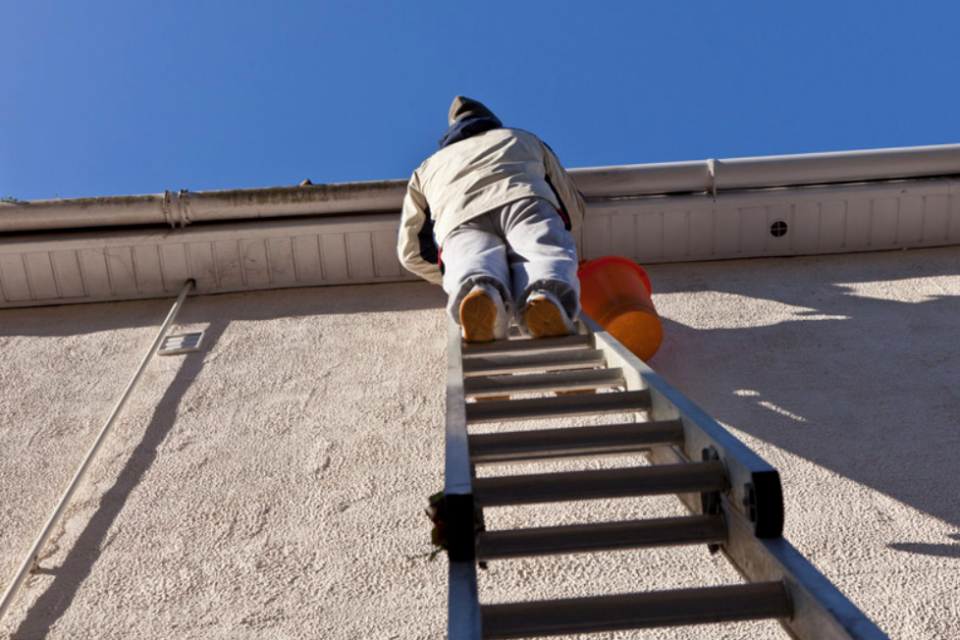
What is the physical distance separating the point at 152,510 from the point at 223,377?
0.94 m

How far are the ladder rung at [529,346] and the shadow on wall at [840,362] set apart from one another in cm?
75

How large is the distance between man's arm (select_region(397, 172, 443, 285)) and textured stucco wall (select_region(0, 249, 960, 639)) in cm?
37

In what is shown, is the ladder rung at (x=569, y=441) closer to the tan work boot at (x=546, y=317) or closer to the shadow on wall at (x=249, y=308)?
the tan work boot at (x=546, y=317)

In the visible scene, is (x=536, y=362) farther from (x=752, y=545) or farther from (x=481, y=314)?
(x=752, y=545)

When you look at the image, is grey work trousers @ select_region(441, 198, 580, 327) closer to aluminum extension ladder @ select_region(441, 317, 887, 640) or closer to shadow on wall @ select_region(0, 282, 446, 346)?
aluminum extension ladder @ select_region(441, 317, 887, 640)

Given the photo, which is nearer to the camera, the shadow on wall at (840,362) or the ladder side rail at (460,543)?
the ladder side rail at (460,543)

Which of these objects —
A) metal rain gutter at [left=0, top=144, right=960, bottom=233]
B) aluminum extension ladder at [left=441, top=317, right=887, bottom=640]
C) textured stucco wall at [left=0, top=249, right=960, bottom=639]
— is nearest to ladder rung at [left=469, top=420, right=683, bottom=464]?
aluminum extension ladder at [left=441, top=317, right=887, bottom=640]

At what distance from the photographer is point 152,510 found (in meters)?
2.77

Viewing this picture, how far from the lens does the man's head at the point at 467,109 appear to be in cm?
380

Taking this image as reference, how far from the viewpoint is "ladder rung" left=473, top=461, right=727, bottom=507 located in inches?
63.4

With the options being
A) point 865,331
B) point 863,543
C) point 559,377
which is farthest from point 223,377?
point 865,331

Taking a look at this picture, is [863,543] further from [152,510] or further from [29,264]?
[29,264]

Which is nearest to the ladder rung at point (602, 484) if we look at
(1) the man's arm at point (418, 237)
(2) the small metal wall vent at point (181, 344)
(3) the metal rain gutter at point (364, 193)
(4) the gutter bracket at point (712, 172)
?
(1) the man's arm at point (418, 237)

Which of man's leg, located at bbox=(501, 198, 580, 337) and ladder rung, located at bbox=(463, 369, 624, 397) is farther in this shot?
man's leg, located at bbox=(501, 198, 580, 337)
